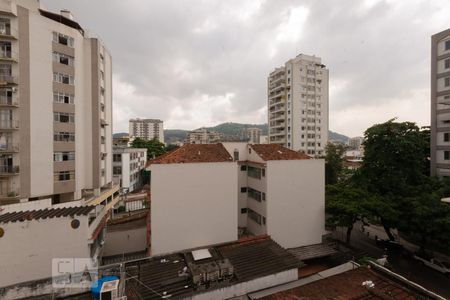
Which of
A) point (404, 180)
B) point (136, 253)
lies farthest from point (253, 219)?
point (404, 180)

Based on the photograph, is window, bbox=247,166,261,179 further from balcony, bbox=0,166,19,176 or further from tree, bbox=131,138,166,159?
tree, bbox=131,138,166,159

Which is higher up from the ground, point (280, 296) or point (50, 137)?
point (50, 137)

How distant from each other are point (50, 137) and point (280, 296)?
2459 cm

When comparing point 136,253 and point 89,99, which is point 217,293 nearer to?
point 136,253

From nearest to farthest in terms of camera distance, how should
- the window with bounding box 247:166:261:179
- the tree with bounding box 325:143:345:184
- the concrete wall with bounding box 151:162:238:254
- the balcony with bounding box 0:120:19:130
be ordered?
the concrete wall with bounding box 151:162:238:254
the balcony with bounding box 0:120:19:130
the window with bounding box 247:166:261:179
the tree with bounding box 325:143:345:184

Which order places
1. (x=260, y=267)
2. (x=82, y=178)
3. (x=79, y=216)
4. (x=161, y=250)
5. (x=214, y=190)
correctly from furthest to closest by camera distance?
1. (x=82, y=178)
2. (x=214, y=190)
3. (x=161, y=250)
4. (x=260, y=267)
5. (x=79, y=216)

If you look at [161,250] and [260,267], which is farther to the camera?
[161,250]

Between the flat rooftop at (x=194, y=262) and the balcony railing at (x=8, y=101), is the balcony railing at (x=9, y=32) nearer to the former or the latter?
the balcony railing at (x=8, y=101)

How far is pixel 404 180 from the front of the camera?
22.4 meters

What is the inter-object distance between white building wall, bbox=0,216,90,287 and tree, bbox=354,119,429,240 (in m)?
24.3

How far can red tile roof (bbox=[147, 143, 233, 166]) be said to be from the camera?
56.0ft

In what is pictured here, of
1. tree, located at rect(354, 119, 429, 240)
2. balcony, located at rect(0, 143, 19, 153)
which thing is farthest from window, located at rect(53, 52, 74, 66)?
tree, located at rect(354, 119, 429, 240)

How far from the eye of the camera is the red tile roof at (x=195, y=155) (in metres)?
17.1

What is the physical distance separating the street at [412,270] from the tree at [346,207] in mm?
3843
